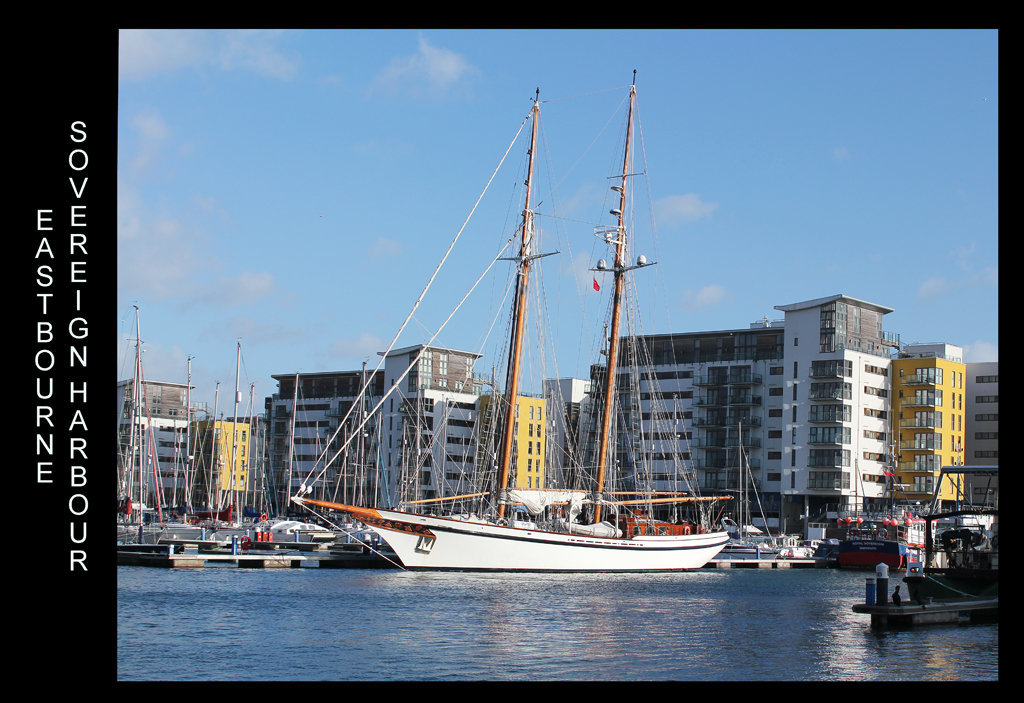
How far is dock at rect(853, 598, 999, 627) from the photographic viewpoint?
30.7m

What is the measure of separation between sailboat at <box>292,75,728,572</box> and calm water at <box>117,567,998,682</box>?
3.29 meters

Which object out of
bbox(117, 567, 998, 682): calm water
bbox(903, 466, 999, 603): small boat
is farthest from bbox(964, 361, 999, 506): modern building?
bbox(903, 466, 999, 603): small boat

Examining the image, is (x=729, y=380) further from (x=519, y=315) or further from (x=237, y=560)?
(x=237, y=560)

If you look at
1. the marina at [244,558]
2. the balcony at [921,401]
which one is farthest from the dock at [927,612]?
the balcony at [921,401]

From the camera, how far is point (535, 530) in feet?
184

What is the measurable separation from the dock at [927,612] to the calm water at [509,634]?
406 mm

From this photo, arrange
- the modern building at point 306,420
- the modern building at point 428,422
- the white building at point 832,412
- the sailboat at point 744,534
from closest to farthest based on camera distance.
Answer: the sailboat at point 744,534 → the white building at point 832,412 → the modern building at point 428,422 → the modern building at point 306,420

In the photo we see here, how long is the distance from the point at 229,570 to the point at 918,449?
6601 cm

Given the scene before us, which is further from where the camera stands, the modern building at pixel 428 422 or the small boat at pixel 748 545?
the modern building at pixel 428 422

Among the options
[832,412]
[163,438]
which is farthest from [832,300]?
[163,438]

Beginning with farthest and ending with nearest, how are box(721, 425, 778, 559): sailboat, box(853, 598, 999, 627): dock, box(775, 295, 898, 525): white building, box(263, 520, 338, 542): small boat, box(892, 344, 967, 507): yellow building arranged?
box(892, 344, 967, 507): yellow building
box(775, 295, 898, 525): white building
box(263, 520, 338, 542): small boat
box(721, 425, 778, 559): sailboat
box(853, 598, 999, 627): dock

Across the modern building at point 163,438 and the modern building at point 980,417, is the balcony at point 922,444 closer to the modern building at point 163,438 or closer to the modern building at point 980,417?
the modern building at point 980,417

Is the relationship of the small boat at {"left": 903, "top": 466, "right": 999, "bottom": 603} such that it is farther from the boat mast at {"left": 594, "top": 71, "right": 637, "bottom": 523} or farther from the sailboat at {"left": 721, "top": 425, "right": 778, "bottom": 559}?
the sailboat at {"left": 721, "top": 425, "right": 778, "bottom": 559}

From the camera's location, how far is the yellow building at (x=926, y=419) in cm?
10069
